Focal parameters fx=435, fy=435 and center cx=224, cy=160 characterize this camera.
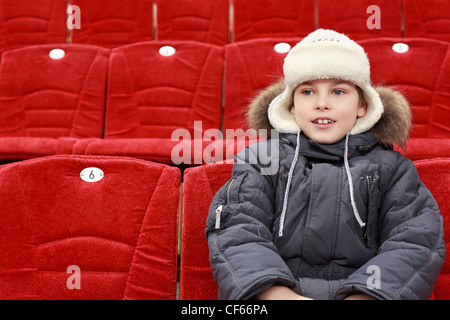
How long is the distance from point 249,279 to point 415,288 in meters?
0.16

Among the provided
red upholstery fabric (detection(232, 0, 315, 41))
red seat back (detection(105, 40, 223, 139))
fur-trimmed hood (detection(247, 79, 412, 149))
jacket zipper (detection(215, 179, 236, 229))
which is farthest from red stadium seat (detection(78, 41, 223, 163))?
jacket zipper (detection(215, 179, 236, 229))

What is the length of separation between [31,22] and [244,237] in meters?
1.09

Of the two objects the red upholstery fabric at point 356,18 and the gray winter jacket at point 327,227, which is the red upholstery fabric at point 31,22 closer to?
the red upholstery fabric at point 356,18

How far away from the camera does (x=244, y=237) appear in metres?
0.46

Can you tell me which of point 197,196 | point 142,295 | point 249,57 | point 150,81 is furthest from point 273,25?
point 142,295

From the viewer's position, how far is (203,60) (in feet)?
3.22

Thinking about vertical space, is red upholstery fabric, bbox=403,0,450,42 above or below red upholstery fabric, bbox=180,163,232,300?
above

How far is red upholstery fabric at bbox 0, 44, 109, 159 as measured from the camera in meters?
0.99

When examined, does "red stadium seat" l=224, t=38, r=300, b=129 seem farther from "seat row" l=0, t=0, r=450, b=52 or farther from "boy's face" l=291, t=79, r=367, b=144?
"boy's face" l=291, t=79, r=367, b=144

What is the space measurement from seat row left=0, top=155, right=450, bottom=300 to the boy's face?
0.12 meters
